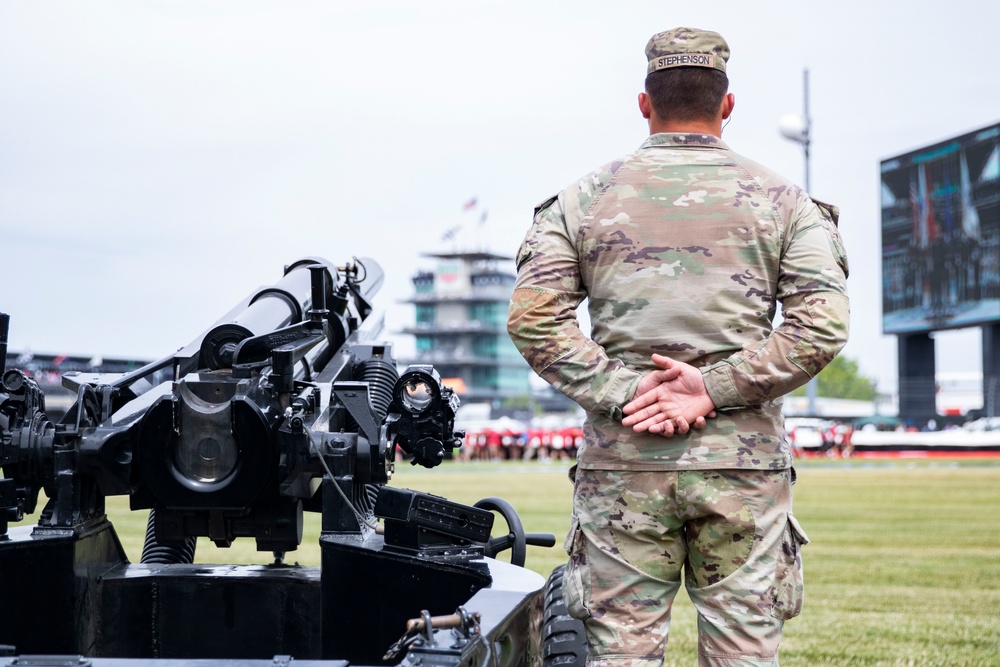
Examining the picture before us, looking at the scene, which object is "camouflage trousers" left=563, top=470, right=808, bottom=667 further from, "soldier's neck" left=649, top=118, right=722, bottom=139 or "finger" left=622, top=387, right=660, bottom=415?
"soldier's neck" left=649, top=118, right=722, bottom=139

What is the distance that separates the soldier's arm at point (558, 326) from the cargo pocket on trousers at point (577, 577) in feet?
1.09

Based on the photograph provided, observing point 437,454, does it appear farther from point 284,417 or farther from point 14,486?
point 14,486

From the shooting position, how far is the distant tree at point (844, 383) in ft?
294

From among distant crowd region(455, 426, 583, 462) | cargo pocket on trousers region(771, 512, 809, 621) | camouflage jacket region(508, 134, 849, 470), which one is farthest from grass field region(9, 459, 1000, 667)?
distant crowd region(455, 426, 583, 462)

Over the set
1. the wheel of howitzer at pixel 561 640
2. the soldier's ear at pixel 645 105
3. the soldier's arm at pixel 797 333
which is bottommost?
the wheel of howitzer at pixel 561 640

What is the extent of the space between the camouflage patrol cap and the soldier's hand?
0.74 meters

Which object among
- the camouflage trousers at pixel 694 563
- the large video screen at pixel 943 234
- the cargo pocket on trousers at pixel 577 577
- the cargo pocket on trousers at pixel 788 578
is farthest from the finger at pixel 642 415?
the large video screen at pixel 943 234

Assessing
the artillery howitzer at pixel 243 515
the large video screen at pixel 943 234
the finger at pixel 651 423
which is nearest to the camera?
the finger at pixel 651 423

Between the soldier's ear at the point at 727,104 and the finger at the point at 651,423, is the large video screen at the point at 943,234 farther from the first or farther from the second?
the finger at the point at 651,423

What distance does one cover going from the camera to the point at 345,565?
13.4ft

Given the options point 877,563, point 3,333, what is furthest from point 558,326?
point 877,563

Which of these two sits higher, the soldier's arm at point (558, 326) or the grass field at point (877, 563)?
the soldier's arm at point (558, 326)

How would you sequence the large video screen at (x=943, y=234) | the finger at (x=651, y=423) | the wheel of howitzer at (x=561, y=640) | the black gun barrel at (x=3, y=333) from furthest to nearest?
the large video screen at (x=943, y=234) → the wheel of howitzer at (x=561, y=640) → the black gun barrel at (x=3, y=333) → the finger at (x=651, y=423)

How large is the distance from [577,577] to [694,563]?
0.29 metres
